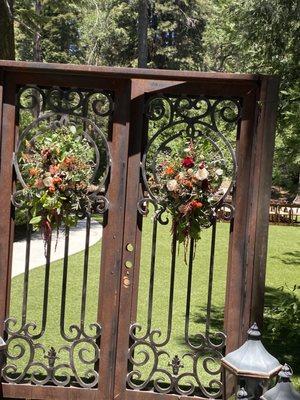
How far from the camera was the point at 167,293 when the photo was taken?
9.05 m

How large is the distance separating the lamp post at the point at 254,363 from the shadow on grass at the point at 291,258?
32.3 feet

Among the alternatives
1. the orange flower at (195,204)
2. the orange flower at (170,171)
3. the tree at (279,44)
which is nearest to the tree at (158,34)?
the tree at (279,44)

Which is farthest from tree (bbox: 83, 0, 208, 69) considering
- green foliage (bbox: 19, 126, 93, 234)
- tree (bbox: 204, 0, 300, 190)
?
green foliage (bbox: 19, 126, 93, 234)

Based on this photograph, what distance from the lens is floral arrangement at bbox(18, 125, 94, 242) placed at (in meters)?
4.02

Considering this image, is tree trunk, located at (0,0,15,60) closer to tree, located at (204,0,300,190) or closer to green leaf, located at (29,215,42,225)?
tree, located at (204,0,300,190)

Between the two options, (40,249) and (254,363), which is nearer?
(254,363)

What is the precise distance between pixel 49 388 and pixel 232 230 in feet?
5.58

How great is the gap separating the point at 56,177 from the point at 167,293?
17.6 ft

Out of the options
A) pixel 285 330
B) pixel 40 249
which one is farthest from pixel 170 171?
pixel 40 249

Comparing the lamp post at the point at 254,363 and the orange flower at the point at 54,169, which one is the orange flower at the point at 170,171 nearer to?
the orange flower at the point at 54,169

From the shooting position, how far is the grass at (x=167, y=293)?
6.43m

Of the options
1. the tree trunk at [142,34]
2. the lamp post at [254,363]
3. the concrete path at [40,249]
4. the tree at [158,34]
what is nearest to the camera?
the lamp post at [254,363]

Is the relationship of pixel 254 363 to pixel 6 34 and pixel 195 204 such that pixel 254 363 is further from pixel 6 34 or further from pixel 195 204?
pixel 6 34

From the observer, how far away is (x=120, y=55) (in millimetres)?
28828
